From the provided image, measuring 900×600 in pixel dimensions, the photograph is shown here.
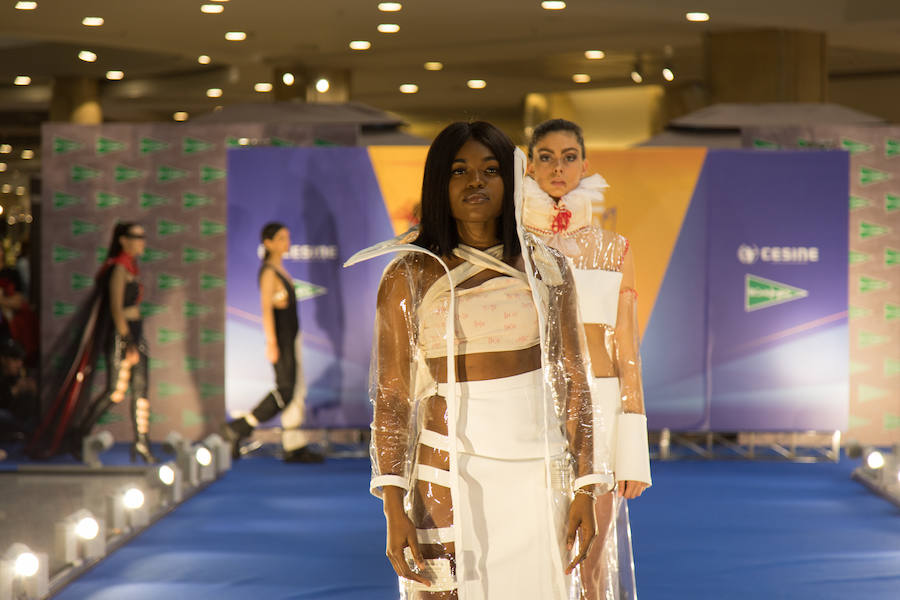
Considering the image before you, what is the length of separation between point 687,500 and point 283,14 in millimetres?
6345

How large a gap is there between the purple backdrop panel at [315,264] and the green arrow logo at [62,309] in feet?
4.82

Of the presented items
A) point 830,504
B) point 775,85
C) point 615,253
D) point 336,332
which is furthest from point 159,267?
point 615,253

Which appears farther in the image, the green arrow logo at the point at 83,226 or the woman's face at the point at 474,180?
the green arrow logo at the point at 83,226

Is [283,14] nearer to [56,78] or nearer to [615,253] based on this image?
[56,78]

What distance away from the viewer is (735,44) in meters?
11.6

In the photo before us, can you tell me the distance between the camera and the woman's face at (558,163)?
3.45 meters

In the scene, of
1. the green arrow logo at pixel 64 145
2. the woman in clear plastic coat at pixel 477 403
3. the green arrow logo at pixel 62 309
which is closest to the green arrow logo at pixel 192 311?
the green arrow logo at pixel 62 309

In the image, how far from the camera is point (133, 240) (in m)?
8.12

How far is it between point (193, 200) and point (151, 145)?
50 cm

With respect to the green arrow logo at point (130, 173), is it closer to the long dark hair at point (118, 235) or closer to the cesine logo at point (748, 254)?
the long dark hair at point (118, 235)

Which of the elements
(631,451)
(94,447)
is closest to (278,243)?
(94,447)

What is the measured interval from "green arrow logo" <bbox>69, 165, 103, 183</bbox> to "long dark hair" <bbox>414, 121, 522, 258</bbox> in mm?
7309

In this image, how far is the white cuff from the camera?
317 cm

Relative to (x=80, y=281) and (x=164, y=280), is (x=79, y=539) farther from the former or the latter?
(x=80, y=281)
